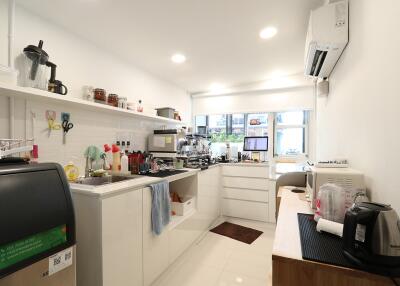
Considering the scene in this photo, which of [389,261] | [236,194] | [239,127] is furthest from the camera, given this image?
[239,127]

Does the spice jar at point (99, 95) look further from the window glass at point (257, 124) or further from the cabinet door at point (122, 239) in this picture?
the window glass at point (257, 124)

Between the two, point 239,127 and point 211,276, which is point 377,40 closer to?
point 211,276

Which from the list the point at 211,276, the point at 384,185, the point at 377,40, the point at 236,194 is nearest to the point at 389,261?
the point at 384,185

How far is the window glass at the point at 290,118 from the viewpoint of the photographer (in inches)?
143

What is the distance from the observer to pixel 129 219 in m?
1.57

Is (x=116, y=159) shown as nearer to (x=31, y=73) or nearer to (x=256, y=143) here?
(x=31, y=73)

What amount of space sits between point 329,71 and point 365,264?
194 cm

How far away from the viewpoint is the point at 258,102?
3799mm

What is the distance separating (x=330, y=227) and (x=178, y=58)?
2452 mm

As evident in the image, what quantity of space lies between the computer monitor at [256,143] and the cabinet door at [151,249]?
238 cm

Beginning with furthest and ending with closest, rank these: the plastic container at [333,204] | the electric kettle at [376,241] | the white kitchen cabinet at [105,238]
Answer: the white kitchen cabinet at [105,238] < the plastic container at [333,204] < the electric kettle at [376,241]

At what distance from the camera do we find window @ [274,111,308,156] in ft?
11.8

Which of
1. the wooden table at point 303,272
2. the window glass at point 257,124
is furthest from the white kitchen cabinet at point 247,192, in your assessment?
the wooden table at point 303,272

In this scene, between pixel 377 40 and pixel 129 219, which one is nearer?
pixel 377 40
